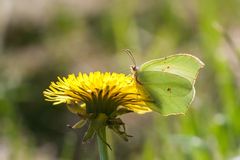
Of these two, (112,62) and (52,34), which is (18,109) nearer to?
(112,62)

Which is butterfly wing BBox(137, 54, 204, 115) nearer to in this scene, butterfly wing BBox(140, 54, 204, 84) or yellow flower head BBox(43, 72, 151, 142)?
butterfly wing BBox(140, 54, 204, 84)

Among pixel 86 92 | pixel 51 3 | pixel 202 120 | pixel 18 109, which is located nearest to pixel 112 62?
pixel 18 109

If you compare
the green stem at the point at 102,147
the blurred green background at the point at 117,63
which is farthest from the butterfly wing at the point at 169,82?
the blurred green background at the point at 117,63

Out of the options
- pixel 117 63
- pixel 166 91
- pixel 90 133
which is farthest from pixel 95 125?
pixel 117 63

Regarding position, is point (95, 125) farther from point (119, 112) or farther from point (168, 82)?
point (168, 82)

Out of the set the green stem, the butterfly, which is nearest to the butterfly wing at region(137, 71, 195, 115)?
the butterfly

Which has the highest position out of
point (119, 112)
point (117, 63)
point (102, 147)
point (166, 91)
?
point (117, 63)
